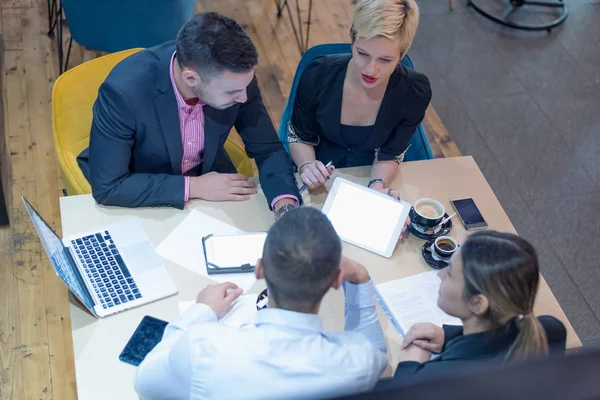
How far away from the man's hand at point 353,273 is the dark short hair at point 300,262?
23 centimetres

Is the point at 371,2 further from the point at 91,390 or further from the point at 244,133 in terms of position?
the point at 91,390

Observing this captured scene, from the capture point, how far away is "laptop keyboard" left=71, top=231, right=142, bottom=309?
5.54 feet

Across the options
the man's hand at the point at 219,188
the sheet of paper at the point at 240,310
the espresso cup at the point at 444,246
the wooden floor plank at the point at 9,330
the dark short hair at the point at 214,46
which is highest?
the dark short hair at the point at 214,46

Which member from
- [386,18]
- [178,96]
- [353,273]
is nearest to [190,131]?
[178,96]

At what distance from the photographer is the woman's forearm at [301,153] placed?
7.60 feet

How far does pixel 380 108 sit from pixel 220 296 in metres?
0.95

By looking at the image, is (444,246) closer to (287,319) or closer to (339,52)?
(287,319)

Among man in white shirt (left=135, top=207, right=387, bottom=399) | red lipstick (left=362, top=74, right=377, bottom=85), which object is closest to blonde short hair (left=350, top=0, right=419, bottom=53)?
red lipstick (left=362, top=74, right=377, bottom=85)

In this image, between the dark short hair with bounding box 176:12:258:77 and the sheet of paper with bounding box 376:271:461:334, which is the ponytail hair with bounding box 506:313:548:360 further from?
the dark short hair with bounding box 176:12:258:77

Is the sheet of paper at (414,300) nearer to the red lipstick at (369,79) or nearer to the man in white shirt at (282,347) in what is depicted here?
the man in white shirt at (282,347)

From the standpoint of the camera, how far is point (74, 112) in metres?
2.16

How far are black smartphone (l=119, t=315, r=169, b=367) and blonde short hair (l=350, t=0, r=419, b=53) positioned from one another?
1067 millimetres

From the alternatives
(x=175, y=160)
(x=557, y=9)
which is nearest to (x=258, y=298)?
(x=175, y=160)

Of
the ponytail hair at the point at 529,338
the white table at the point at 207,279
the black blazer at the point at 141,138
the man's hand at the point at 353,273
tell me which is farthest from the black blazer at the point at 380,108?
the ponytail hair at the point at 529,338
